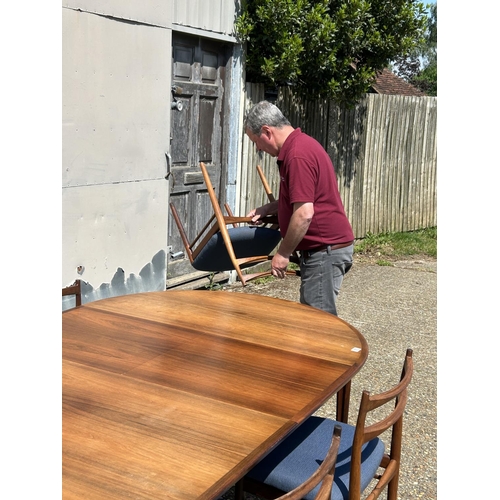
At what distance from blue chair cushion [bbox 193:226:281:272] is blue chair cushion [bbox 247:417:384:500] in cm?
168

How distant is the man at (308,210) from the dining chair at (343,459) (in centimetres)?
128

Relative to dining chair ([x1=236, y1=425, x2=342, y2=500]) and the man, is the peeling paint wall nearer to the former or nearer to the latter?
the man

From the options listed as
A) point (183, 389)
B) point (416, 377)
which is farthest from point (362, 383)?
point (183, 389)

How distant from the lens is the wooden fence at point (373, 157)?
7.99 meters

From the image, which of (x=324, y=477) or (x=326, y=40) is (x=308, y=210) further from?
(x=326, y=40)

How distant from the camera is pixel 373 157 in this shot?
32.1 feet

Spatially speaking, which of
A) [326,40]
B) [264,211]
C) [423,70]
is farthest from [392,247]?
[423,70]

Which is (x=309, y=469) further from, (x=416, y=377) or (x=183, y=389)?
(x=416, y=377)

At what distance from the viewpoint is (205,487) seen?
1.55 metres

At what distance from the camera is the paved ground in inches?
147

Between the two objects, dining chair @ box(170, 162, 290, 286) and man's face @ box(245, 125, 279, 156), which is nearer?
man's face @ box(245, 125, 279, 156)

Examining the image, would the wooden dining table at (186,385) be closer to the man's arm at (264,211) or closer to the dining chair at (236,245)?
the dining chair at (236,245)

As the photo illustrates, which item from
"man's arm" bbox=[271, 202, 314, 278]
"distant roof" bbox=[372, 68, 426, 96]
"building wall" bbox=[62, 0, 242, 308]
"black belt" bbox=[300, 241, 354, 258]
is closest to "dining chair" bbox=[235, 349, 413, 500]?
"man's arm" bbox=[271, 202, 314, 278]
